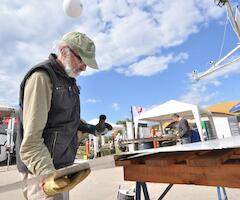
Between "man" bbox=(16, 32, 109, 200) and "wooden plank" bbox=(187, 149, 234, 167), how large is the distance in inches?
20.7

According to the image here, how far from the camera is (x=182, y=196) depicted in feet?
12.1

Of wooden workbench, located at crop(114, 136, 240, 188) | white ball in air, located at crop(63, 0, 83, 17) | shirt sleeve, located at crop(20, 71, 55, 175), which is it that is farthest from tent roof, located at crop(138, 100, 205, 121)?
shirt sleeve, located at crop(20, 71, 55, 175)

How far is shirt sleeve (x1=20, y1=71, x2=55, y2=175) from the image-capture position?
3.69 feet

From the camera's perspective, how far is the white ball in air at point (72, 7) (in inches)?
131

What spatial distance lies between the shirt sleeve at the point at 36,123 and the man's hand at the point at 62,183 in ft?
0.22

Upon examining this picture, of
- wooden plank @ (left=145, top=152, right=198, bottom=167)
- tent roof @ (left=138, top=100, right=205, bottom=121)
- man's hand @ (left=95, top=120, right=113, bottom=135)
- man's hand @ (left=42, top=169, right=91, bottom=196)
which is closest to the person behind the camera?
man's hand @ (left=42, top=169, right=91, bottom=196)

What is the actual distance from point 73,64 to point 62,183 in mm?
679

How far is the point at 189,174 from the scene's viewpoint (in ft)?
4.17

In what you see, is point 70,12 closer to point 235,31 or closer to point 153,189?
point 153,189

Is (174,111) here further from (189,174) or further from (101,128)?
(189,174)

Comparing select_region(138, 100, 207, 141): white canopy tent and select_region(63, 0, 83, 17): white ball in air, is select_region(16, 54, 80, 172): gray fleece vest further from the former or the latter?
select_region(138, 100, 207, 141): white canopy tent

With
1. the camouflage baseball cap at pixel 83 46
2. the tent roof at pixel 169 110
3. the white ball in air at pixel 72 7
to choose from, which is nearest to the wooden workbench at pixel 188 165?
the camouflage baseball cap at pixel 83 46

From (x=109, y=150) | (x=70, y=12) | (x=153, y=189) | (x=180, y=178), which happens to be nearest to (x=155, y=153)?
(x=180, y=178)

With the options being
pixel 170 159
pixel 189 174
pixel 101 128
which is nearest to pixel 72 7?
pixel 101 128
